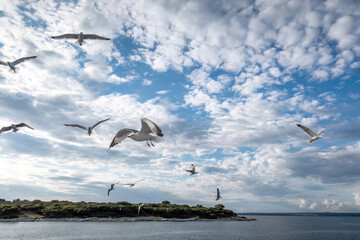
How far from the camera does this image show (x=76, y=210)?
113812 millimetres

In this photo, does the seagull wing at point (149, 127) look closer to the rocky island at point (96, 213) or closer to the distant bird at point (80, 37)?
the distant bird at point (80, 37)

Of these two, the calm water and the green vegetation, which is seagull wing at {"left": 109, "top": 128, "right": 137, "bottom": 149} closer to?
the calm water

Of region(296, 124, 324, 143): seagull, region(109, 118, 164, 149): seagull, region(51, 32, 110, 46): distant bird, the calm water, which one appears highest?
region(51, 32, 110, 46): distant bird

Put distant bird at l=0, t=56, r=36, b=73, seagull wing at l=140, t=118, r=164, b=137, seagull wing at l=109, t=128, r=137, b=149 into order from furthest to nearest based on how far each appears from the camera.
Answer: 1. distant bird at l=0, t=56, r=36, b=73
2. seagull wing at l=109, t=128, r=137, b=149
3. seagull wing at l=140, t=118, r=164, b=137

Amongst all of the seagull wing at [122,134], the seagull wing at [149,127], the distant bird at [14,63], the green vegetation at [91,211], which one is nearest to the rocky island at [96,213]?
the green vegetation at [91,211]

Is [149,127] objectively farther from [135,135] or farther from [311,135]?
[311,135]

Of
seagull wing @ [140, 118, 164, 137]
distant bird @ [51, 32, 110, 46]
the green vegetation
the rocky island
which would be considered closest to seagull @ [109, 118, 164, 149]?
seagull wing @ [140, 118, 164, 137]

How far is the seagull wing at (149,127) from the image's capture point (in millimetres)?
13102

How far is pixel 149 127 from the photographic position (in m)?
14.4

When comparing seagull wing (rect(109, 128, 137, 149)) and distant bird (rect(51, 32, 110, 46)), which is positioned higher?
distant bird (rect(51, 32, 110, 46))

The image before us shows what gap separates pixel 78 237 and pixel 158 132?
208 feet

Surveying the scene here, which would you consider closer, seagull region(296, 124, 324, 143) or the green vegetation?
seagull region(296, 124, 324, 143)

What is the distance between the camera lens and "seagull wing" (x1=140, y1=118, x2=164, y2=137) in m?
13.1

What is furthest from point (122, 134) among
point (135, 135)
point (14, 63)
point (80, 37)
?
point (14, 63)
